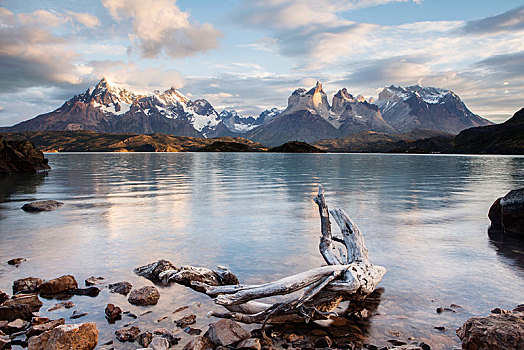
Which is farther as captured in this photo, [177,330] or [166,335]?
[177,330]

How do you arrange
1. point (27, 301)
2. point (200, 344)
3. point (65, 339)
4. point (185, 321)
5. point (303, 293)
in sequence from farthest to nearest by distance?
1. point (27, 301)
2. point (303, 293)
3. point (185, 321)
4. point (200, 344)
5. point (65, 339)

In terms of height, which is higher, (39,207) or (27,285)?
(39,207)

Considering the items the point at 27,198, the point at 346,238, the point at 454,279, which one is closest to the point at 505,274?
the point at 454,279

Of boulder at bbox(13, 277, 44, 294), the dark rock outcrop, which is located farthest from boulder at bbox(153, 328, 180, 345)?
the dark rock outcrop

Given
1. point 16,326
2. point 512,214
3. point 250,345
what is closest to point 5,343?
point 16,326

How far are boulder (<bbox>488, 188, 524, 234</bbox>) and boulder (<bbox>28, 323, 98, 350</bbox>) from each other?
23.8 m

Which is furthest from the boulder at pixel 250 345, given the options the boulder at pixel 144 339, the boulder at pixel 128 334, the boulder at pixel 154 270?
the boulder at pixel 154 270

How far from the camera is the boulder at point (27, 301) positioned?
35.6ft

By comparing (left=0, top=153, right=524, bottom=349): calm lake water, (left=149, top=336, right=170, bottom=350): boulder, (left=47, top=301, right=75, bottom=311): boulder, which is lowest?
(left=0, top=153, right=524, bottom=349): calm lake water

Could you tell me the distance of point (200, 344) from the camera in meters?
8.73

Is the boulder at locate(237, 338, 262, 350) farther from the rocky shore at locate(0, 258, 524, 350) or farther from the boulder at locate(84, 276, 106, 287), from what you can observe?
the boulder at locate(84, 276, 106, 287)

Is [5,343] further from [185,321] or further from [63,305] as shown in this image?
[185,321]

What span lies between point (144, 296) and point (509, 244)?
769 inches

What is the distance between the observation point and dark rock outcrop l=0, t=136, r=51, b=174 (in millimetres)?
81125
